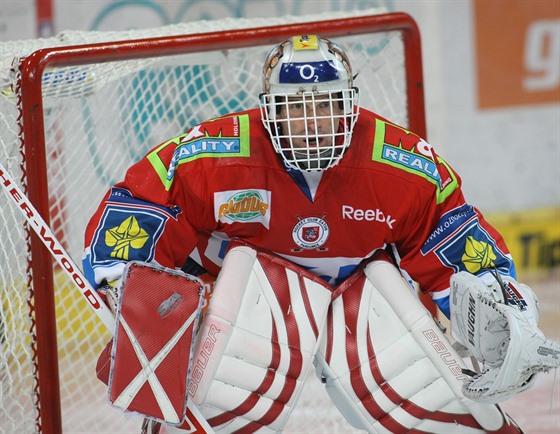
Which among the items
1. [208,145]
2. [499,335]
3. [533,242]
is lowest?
[533,242]

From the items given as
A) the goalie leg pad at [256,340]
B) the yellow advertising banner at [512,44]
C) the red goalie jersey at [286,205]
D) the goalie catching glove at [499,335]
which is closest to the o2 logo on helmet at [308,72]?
the red goalie jersey at [286,205]

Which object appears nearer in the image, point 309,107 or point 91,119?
point 309,107

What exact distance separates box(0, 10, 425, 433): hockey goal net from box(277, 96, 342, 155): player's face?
0.63 meters

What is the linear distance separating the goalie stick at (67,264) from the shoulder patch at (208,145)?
0.28 meters

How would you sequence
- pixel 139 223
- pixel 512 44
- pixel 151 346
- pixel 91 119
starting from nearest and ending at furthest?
pixel 151 346, pixel 139 223, pixel 91 119, pixel 512 44

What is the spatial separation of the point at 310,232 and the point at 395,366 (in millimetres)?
360

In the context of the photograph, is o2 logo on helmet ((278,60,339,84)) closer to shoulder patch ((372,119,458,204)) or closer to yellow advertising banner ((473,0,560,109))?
shoulder patch ((372,119,458,204))

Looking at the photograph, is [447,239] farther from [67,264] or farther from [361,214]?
[67,264]

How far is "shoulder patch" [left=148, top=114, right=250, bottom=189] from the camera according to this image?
7.61 ft

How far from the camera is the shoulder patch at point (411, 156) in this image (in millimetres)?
2348

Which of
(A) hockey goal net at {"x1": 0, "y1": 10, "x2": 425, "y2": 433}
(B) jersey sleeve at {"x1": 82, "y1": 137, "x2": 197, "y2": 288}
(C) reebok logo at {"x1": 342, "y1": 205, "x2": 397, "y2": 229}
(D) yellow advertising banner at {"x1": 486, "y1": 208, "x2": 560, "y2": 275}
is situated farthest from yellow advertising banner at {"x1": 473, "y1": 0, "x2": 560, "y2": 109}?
(B) jersey sleeve at {"x1": 82, "y1": 137, "x2": 197, "y2": 288}

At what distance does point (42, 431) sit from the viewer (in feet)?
8.48

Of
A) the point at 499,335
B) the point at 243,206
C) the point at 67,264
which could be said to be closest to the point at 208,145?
the point at 243,206

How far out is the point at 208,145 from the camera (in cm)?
234
